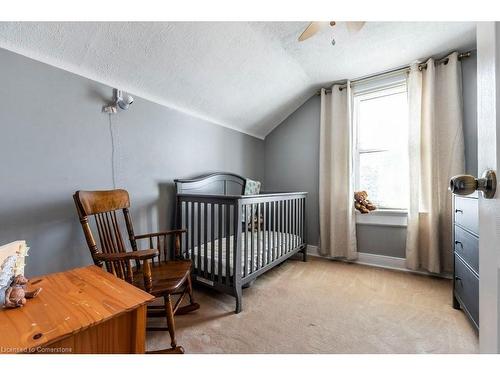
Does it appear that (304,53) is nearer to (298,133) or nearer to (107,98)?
(298,133)

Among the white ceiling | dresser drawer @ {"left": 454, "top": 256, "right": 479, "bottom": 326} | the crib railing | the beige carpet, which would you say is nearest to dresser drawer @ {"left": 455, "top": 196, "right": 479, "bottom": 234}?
dresser drawer @ {"left": 454, "top": 256, "right": 479, "bottom": 326}

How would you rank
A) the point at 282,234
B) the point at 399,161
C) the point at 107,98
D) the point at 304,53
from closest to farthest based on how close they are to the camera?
the point at 107,98 → the point at 304,53 → the point at 282,234 → the point at 399,161

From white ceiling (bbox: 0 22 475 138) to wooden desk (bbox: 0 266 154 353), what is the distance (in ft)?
4.74

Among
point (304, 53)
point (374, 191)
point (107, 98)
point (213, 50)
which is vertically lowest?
point (374, 191)

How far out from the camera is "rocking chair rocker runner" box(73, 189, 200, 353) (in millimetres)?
1188

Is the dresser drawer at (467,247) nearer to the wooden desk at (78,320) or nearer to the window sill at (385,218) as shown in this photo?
the window sill at (385,218)

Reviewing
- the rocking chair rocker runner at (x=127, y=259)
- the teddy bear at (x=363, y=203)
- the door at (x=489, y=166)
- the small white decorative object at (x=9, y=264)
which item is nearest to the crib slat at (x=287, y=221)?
the teddy bear at (x=363, y=203)

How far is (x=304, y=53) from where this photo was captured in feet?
7.30

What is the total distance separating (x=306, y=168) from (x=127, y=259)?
2596 millimetres

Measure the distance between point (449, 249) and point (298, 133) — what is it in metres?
2.23

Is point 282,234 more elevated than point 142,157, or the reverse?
point 142,157

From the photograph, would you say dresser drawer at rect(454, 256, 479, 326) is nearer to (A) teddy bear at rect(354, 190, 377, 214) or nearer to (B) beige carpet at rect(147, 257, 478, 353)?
(B) beige carpet at rect(147, 257, 478, 353)
